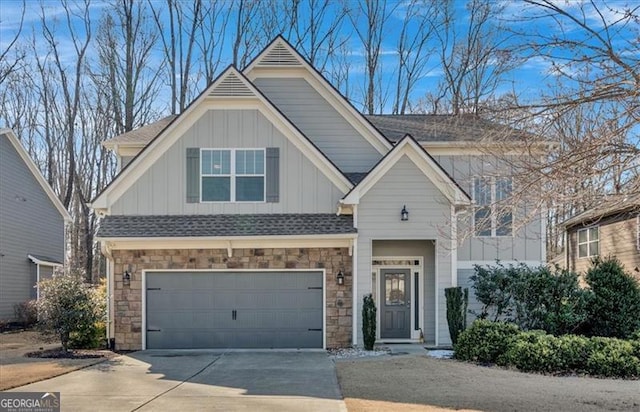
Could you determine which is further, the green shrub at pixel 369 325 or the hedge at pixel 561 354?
the green shrub at pixel 369 325

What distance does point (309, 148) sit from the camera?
658 inches

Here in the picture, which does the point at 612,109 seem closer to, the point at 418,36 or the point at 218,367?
the point at 218,367

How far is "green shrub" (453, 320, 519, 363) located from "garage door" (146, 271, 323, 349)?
159 inches

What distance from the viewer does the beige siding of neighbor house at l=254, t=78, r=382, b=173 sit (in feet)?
61.4

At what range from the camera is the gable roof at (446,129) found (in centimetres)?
727

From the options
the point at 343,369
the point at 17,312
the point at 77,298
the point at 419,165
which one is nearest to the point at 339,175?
the point at 419,165

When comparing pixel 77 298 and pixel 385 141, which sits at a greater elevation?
pixel 385 141

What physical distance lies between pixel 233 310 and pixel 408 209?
5367 millimetres

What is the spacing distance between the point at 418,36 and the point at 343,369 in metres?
22.6

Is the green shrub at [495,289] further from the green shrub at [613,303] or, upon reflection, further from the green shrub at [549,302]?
the green shrub at [613,303]

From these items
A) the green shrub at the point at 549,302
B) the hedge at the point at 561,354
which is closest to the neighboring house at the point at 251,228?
the green shrub at the point at 549,302

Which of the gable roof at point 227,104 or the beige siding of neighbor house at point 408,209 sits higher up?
the gable roof at point 227,104

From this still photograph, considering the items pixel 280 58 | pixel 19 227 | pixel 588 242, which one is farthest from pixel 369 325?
pixel 19 227

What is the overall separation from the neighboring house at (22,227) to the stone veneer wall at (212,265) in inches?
369
